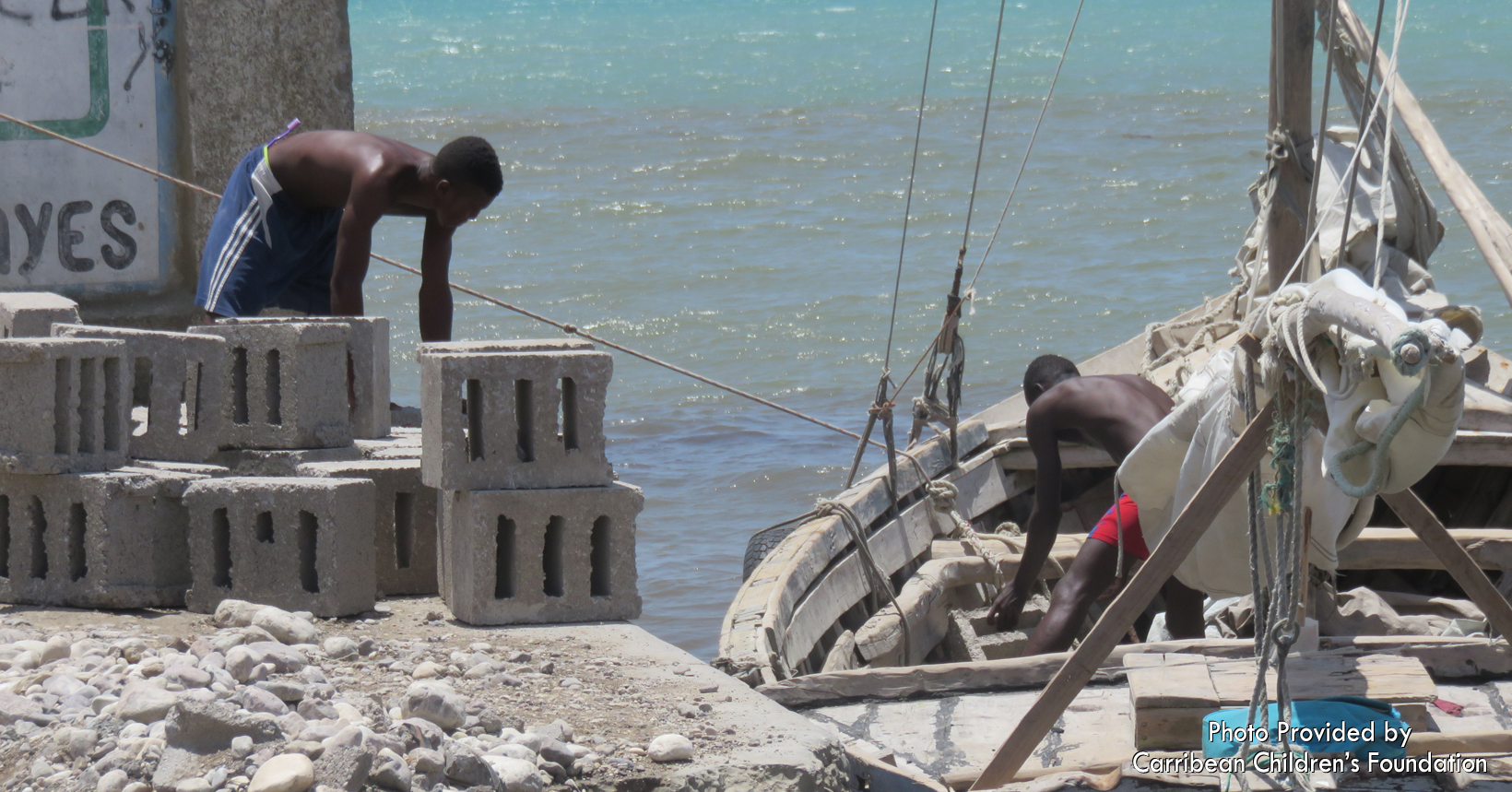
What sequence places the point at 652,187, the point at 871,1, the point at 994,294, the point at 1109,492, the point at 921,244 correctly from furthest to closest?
the point at 871,1
the point at 652,187
the point at 921,244
the point at 994,294
the point at 1109,492

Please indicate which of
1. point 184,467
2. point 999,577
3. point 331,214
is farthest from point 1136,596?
point 331,214

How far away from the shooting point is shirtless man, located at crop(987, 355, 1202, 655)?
16.1 ft

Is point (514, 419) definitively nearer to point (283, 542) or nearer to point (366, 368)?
point (283, 542)

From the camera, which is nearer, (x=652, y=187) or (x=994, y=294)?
(x=994, y=294)

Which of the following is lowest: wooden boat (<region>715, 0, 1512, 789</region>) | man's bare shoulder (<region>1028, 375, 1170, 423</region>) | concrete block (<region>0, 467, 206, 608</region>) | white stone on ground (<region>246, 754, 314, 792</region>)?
wooden boat (<region>715, 0, 1512, 789</region>)

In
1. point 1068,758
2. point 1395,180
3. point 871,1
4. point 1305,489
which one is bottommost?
point 1068,758

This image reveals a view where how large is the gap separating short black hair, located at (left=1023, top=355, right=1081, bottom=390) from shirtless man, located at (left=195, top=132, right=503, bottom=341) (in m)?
2.05

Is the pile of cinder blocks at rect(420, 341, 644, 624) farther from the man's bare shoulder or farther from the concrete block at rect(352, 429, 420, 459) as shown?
the man's bare shoulder

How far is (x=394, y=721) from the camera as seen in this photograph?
2.91 metres

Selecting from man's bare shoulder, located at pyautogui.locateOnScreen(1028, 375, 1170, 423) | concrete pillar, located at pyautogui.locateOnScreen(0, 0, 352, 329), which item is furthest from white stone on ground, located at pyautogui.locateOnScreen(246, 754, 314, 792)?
concrete pillar, located at pyautogui.locateOnScreen(0, 0, 352, 329)

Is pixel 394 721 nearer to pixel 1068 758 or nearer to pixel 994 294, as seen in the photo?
pixel 1068 758

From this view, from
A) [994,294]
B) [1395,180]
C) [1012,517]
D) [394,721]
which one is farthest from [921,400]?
[994,294]

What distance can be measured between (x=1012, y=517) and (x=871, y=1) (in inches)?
2025

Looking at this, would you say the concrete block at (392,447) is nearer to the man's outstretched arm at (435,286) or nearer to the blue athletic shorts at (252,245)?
the man's outstretched arm at (435,286)
